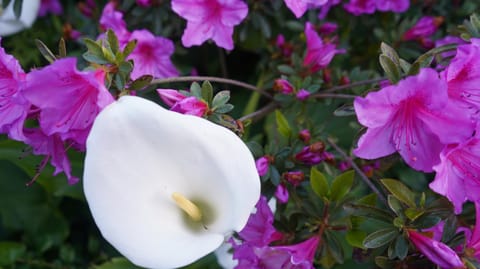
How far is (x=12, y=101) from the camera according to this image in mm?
783

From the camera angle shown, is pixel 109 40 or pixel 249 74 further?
pixel 249 74

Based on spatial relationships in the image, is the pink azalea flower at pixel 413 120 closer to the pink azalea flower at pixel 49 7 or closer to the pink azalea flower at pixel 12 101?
the pink azalea flower at pixel 12 101

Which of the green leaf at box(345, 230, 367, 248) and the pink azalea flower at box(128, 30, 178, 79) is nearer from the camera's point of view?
the green leaf at box(345, 230, 367, 248)

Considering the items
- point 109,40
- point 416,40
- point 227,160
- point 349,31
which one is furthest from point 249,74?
point 227,160

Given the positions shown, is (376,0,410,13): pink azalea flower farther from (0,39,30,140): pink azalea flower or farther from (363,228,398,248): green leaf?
(0,39,30,140): pink azalea flower

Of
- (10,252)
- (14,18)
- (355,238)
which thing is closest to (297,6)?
(355,238)

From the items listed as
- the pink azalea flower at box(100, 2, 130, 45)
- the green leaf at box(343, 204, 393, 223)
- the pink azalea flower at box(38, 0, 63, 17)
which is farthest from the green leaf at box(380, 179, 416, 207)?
the pink azalea flower at box(38, 0, 63, 17)

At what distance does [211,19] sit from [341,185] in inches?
13.1

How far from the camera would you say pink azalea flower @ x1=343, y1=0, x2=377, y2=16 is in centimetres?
119

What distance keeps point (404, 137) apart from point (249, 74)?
2.39 ft

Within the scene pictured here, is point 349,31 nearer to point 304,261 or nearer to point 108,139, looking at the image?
point 304,261

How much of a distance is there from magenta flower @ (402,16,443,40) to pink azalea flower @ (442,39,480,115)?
38cm

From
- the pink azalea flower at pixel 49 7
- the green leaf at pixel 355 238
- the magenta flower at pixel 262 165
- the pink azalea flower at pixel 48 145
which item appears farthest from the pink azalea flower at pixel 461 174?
the pink azalea flower at pixel 49 7

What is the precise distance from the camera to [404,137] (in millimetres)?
815
